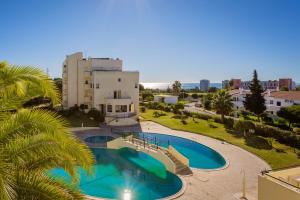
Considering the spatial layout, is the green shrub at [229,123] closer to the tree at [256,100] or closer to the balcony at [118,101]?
the tree at [256,100]

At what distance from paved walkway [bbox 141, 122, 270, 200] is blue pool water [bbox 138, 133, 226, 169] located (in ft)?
2.62

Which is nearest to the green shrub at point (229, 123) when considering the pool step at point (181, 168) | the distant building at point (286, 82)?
the pool step at point (181, 168)

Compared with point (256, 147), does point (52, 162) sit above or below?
above

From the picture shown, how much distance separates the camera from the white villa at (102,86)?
1725 inches

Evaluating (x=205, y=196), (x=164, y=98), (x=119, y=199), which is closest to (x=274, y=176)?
(x=205, y=196)

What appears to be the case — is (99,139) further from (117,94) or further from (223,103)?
(223,103)

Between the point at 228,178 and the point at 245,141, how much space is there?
12.3m

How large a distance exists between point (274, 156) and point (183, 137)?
37.6 feet

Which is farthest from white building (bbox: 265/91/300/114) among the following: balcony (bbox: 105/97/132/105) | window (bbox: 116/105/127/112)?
window (bbox: 116/105/127/112)

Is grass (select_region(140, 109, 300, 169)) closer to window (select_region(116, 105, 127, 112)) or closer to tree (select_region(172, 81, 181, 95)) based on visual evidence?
window (select_region(116, 105, 127, 112))

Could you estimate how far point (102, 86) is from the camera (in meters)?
44.7

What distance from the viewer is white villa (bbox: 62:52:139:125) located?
1725 inches

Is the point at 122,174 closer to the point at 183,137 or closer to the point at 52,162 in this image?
the point at 183,137

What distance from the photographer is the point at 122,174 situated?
22391mm
